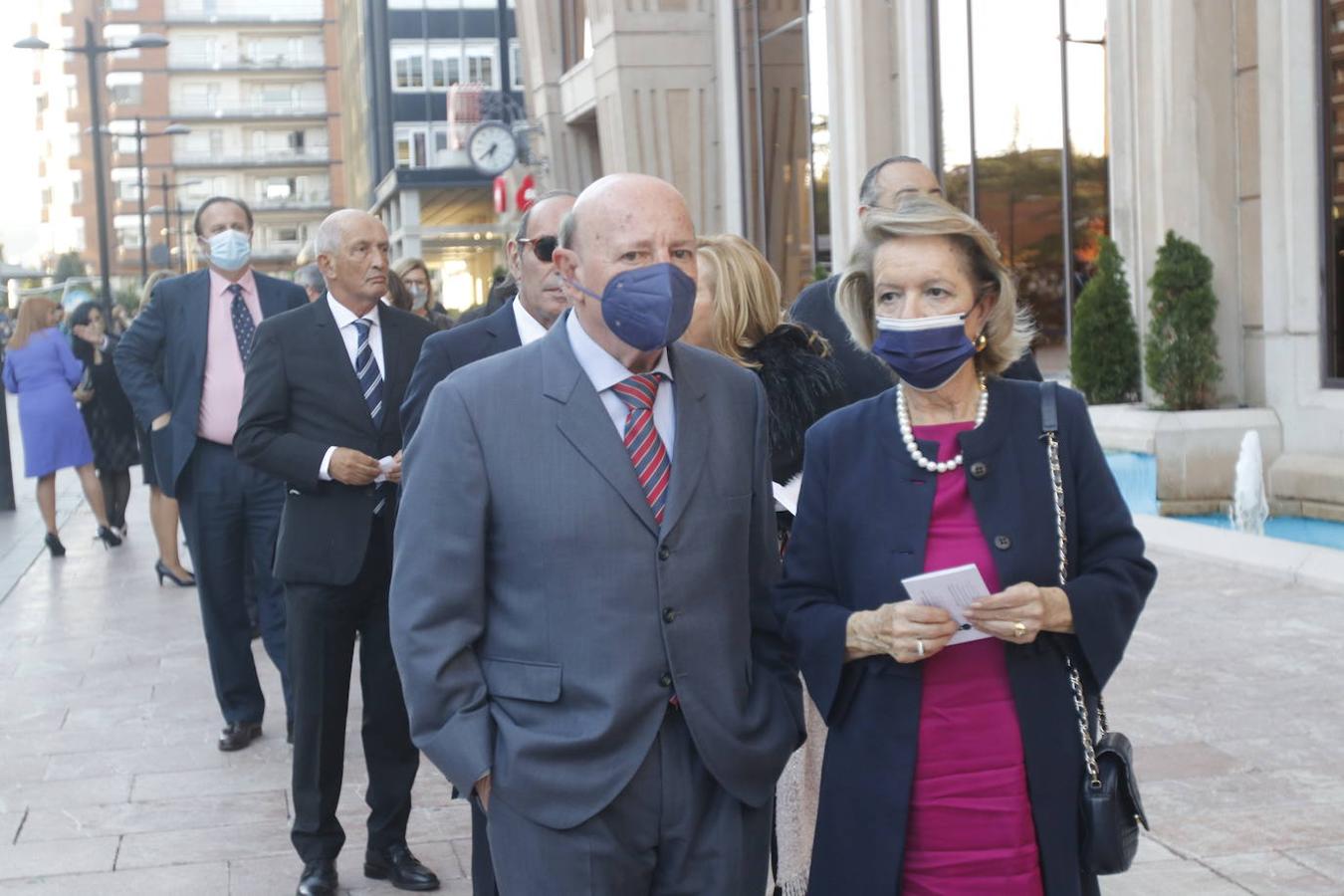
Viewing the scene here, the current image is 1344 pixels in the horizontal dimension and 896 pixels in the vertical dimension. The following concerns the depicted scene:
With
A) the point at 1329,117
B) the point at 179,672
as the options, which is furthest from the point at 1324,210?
the point at 179,672

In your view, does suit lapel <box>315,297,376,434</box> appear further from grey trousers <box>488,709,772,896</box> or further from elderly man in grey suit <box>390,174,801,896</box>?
grey trousers <box>488,709,772,896</box>

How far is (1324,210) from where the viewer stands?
13.4 m

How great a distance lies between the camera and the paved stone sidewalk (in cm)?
571

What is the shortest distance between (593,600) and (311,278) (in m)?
7.91

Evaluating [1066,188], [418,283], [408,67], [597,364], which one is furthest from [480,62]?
[597,364]

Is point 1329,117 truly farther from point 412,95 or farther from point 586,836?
point 412,95

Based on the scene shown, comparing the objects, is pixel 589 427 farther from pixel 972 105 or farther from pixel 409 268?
pixel 972 105

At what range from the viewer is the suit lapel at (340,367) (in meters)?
5.90

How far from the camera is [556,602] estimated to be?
3.11 m

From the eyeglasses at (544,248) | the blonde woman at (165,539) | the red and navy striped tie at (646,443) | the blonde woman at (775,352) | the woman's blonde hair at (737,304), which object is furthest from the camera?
the blonde woman at (165,539)

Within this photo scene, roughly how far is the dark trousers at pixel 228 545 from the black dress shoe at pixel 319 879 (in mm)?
2050

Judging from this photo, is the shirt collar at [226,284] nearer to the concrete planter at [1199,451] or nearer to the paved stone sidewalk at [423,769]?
the paved stone sidewalk at [423,769]

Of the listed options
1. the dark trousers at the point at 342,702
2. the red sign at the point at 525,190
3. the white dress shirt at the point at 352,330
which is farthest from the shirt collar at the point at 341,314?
the red sign at the point at 525,190

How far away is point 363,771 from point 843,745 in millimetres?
4305
